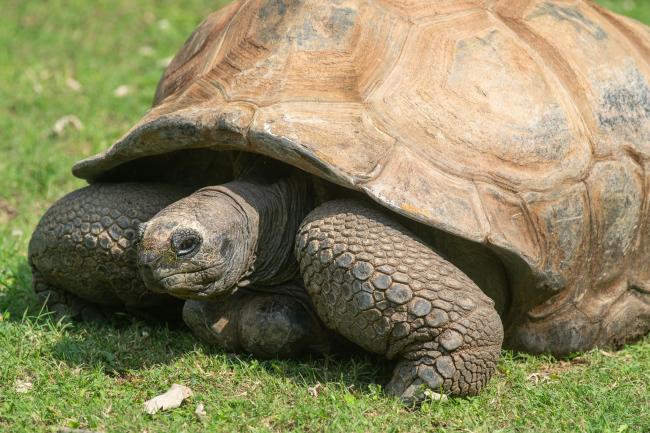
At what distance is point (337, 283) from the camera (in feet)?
12.8

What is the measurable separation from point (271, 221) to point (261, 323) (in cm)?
46

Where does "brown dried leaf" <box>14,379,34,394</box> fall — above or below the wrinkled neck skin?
below

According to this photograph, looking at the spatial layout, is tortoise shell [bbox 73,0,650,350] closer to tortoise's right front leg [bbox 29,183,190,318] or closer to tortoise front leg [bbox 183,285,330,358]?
tortoise's right front leg [bbox 29,183,190,318]

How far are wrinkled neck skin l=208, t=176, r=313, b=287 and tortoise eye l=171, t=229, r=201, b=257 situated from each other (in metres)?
0.38

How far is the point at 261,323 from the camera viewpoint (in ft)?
13.9

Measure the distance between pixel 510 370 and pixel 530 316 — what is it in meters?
0.30

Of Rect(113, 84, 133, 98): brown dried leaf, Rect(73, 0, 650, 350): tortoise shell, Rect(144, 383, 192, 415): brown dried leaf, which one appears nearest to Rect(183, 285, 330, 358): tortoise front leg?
Rect(144, 383, 192, 415): brown dried leaf

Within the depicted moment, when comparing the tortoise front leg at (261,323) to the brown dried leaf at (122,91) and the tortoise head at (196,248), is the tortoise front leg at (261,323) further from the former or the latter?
the brown dried leaf at (122,91)

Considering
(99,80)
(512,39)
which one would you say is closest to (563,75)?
(512,39)

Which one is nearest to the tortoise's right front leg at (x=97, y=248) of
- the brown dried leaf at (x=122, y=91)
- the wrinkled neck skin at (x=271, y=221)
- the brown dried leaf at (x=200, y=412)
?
the wrinkled neck skin at (x=271, y=221)

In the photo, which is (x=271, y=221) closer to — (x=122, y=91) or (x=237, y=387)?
(x=237, y=387)

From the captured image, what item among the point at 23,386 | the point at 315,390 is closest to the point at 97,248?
the point at 23,386

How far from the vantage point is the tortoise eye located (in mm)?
3842

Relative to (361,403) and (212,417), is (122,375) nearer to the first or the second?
(212,417)
